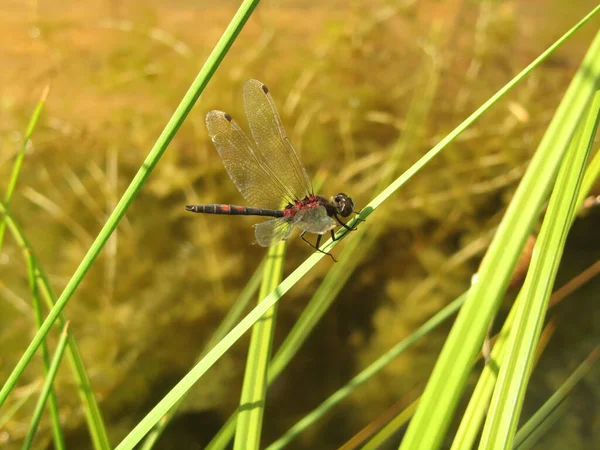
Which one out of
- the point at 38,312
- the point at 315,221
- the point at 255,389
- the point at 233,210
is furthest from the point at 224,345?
the point at 233,210

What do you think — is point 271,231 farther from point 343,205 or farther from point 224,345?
point 224,345

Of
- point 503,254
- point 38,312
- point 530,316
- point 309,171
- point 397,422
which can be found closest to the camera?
point 503,254

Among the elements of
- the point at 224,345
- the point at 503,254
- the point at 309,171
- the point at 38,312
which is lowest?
the point at 503,254

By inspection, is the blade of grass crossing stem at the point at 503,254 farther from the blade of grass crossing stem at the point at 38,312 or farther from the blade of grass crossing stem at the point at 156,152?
the blade of grass crossing stem at the point at 38,312

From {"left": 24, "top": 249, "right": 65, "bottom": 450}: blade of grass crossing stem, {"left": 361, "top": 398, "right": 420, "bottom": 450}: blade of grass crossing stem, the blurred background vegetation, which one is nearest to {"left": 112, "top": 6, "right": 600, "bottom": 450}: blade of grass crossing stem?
{"left": 24, "top": 249, "right": 65, "bottom": 450}: blade of grass crossing stem

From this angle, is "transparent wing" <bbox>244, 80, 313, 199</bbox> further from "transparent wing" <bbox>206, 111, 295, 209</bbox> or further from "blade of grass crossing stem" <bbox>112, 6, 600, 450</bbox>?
"blade of grass crossing stem" <bbox>112, 6, 600, 450</bbox>

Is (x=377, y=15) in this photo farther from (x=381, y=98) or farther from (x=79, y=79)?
(x=79, y=79)
